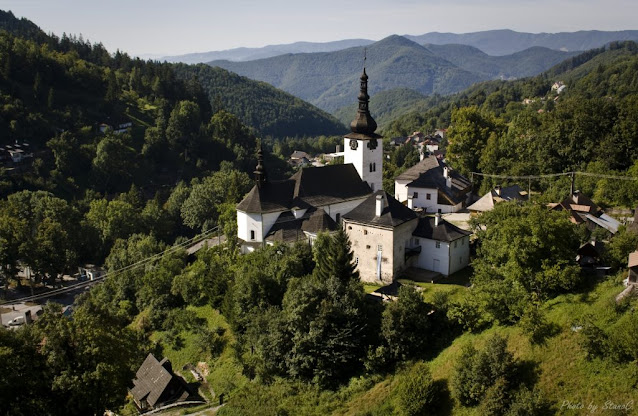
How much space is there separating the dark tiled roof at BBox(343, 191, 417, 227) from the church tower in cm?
1077

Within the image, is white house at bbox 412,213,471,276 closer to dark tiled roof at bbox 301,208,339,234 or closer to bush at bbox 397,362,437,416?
dark tiled roof at bbox 301,208,339,234

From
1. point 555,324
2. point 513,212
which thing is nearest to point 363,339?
point 555,324

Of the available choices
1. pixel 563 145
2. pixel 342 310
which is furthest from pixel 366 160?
pixel 342 310

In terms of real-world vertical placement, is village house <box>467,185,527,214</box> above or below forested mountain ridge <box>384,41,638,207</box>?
below

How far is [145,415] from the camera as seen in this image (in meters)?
28.5

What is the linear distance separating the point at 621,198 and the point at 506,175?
12.4m

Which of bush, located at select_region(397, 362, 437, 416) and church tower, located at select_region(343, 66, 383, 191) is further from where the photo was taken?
church tower, located at select_region(343, 66, 383, 191)

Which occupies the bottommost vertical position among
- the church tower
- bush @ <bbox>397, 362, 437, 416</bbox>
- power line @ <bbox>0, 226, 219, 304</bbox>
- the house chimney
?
power line @ <bbox>0, 226, 219, 304</bbox>

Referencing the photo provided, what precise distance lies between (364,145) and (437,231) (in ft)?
43.9

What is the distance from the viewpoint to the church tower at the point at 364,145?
4481 centimetres

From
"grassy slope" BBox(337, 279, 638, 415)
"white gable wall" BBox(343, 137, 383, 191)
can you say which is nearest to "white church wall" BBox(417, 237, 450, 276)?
"grassy slope" BBox(337, 279, 638, 415)

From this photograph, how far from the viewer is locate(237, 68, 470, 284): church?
111 feet

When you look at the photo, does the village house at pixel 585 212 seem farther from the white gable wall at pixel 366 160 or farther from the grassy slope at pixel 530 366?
the white gable wall at pixel 366 160

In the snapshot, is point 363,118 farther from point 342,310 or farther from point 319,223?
point 342,310
